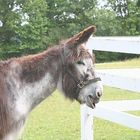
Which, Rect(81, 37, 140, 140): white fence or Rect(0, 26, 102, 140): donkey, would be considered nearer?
Rect(0, 26, 102, 140): donkey

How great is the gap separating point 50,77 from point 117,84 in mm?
2008

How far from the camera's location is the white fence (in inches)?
254

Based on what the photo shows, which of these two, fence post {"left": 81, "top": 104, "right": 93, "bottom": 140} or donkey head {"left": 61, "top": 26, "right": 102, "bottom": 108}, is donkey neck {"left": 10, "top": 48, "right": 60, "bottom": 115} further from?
fence post {"left": 81, "top": 104, "right": 93, "bottom": 140}

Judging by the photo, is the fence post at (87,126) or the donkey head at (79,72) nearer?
the donkey head at (79,72)

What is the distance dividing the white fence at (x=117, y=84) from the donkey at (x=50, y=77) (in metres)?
1.52

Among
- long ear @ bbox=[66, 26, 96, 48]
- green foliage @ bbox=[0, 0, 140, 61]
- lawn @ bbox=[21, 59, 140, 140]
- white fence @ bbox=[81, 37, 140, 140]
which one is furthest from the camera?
green foliage @ bbox=[0, 0, 140, 61]

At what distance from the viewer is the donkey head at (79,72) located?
4812 millimetres

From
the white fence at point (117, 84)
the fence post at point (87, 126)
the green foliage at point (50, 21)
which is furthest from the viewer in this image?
the green foliage at point (50, 21)

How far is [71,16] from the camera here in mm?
46469

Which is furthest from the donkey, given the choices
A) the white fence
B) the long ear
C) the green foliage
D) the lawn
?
the green foliage

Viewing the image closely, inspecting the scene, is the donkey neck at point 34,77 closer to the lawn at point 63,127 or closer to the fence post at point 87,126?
the lawn at point 63,127

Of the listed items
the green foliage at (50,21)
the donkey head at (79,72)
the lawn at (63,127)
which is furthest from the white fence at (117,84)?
the green foliage at (50,21)

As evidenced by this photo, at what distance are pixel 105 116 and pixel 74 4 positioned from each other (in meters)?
40.8

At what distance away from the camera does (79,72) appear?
4859 millimetres
